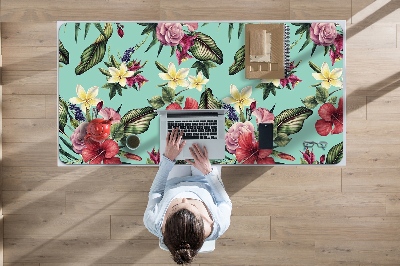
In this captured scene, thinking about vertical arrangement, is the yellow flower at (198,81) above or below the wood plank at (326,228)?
above

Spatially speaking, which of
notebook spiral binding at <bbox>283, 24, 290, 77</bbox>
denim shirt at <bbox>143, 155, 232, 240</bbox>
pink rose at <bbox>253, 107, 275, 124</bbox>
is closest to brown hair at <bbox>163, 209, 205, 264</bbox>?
denim shirt at <bbox>143, 155, 232, 240</bbox>

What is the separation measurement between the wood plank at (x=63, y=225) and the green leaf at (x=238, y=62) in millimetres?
1041

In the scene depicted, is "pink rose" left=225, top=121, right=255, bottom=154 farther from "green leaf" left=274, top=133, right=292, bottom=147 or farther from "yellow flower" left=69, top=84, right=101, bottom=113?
"yellow flower" left=69, top=84, right=101, bottom=113

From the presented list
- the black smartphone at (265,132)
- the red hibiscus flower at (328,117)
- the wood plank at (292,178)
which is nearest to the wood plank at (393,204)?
the wood plank at (292,178)

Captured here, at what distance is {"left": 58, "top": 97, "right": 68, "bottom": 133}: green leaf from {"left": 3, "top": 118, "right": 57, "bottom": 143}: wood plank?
184 mm

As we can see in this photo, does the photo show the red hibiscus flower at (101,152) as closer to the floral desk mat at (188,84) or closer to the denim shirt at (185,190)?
the floral desk mat at (188,84)

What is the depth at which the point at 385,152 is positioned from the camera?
2.43 m

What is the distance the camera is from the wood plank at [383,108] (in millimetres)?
2420

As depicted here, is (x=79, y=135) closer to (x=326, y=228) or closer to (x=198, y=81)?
(x=198, y=81)

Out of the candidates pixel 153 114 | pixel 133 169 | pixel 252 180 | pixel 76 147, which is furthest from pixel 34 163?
pixel 252 180

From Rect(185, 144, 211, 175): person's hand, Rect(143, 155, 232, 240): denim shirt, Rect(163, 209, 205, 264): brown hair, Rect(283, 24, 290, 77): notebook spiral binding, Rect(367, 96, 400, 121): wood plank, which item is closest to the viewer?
Rect(163, 209, 205, 264): brown hair

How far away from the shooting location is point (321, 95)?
2258 mm

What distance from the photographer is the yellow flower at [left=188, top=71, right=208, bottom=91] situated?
226cm

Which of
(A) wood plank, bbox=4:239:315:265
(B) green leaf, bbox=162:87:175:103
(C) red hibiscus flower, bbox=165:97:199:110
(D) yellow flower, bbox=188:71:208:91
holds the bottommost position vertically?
(A) wood plank, bbox=4:239:315:265
